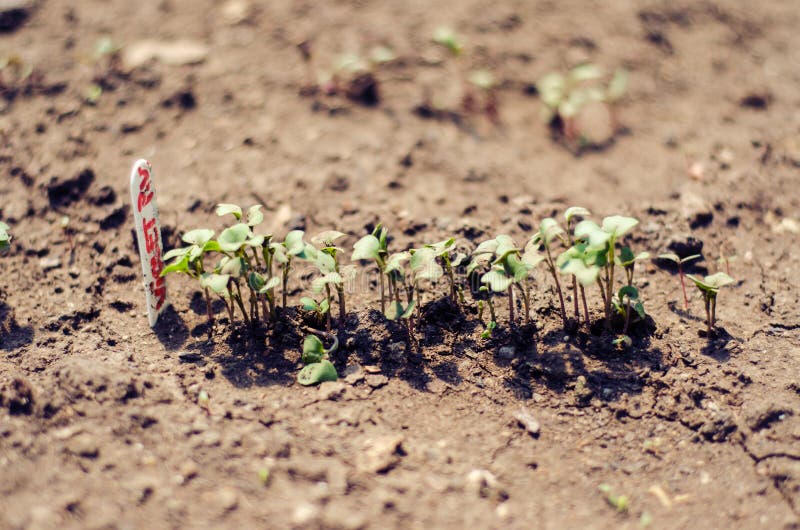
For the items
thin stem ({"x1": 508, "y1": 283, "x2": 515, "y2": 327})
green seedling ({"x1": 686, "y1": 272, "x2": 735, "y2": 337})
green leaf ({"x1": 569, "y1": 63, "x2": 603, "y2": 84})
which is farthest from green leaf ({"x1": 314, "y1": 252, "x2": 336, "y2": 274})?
green leaf ({"x1": 569, "y1": 63, "x2": 603, "y2": 84})

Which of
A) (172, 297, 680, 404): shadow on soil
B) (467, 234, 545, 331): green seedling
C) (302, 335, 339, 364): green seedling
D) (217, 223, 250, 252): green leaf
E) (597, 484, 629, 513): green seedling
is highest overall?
(217, 223, 250, 252): green leaf

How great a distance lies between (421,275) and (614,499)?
926 millimetres

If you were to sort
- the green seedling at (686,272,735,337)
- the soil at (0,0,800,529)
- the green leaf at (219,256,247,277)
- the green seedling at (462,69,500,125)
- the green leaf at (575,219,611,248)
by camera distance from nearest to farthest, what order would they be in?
1. the soil at (0,0,800,529)
2. the green leaf at (575,219,611,248)
3. the green leaf at (219,256,247,277)
4. the green seedling at (686,272,735,337)
5. the green seedling at (462,69,500,125)

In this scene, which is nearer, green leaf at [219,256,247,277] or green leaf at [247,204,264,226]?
green leaf at [219,256,247,277]

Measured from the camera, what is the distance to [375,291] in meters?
2.98

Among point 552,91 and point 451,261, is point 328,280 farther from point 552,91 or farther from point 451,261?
point 552,91

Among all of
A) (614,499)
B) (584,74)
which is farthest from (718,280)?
(584,74)

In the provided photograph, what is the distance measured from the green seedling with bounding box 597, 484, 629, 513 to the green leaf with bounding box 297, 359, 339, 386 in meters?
0.94

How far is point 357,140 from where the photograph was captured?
12.3ft

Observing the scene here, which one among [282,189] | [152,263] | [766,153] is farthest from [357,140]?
[766,153]

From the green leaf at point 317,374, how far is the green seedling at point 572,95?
210cm

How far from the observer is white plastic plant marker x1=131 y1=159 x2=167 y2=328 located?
2.52 metres

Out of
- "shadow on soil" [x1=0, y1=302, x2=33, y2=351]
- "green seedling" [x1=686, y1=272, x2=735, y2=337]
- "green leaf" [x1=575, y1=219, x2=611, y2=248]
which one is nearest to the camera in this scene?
"green leaf" [x1=575, y1=219, x2=611, y2=248]

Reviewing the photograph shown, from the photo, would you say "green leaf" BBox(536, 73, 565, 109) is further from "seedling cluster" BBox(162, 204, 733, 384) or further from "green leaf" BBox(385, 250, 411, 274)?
"green leaf" BBox(385, 250, 411, 274)
